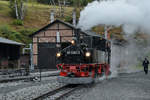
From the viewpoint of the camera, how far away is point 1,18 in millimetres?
50344

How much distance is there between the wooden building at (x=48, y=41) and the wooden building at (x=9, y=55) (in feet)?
7.94

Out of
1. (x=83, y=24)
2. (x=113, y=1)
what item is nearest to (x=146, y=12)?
(x=113, y=1)

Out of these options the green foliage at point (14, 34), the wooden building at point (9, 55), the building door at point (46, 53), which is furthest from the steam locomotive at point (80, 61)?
the green foliage at point (14, 34)

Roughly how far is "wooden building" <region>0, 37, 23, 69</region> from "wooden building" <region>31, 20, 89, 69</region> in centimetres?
242

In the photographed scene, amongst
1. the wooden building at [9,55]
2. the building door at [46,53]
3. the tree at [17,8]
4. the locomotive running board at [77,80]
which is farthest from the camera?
the tree at [17,8]

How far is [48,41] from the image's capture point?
96.7 ft

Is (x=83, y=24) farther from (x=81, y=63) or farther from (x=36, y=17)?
(x=36, y=17)

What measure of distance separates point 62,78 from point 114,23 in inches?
241

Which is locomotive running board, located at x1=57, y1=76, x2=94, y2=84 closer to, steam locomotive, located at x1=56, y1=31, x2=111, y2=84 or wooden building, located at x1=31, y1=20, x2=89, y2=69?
steam locomotive, located at x1=56, y1=31, x2=111, y2=84

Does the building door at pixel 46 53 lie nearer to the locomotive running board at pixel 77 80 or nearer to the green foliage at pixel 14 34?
the green foliage at pixel 14 34

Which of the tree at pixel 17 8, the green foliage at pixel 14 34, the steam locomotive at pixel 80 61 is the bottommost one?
the steam locomotive at pixel 80 61

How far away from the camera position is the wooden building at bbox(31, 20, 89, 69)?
95.8ft

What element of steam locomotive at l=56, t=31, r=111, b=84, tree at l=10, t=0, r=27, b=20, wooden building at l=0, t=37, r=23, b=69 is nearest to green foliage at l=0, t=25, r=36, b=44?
tree at l=10, t=0, r=27, b=20

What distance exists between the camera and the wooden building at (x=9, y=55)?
25.1 meters
